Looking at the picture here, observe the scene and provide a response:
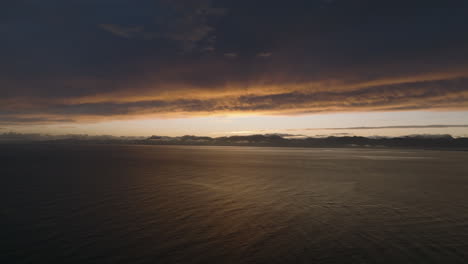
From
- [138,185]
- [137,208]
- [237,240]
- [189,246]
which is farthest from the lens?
[138,185]

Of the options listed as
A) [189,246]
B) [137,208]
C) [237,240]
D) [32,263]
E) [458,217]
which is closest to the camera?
[32,263]

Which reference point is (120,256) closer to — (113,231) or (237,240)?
(113,231)

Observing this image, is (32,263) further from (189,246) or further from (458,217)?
→ (458,217)

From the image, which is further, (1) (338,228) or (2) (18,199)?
(2) (18,199)

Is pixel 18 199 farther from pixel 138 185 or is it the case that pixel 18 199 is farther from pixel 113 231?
pixel 113 231

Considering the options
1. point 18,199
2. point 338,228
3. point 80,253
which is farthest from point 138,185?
point 338,228

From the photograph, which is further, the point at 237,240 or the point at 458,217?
the point at 458,217

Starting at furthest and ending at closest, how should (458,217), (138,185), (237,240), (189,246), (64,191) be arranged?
(138,185)
(64,191)
(458,217)
(237,240)
(189,246)

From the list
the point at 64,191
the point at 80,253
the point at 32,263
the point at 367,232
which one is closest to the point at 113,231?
the point at 80,253

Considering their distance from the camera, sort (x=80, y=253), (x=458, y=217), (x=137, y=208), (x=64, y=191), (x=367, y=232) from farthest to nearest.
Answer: (x=64, y=191), (x=137, y=208), (x=458, y=217), (x=367, y=232), (x=80, y=253)
